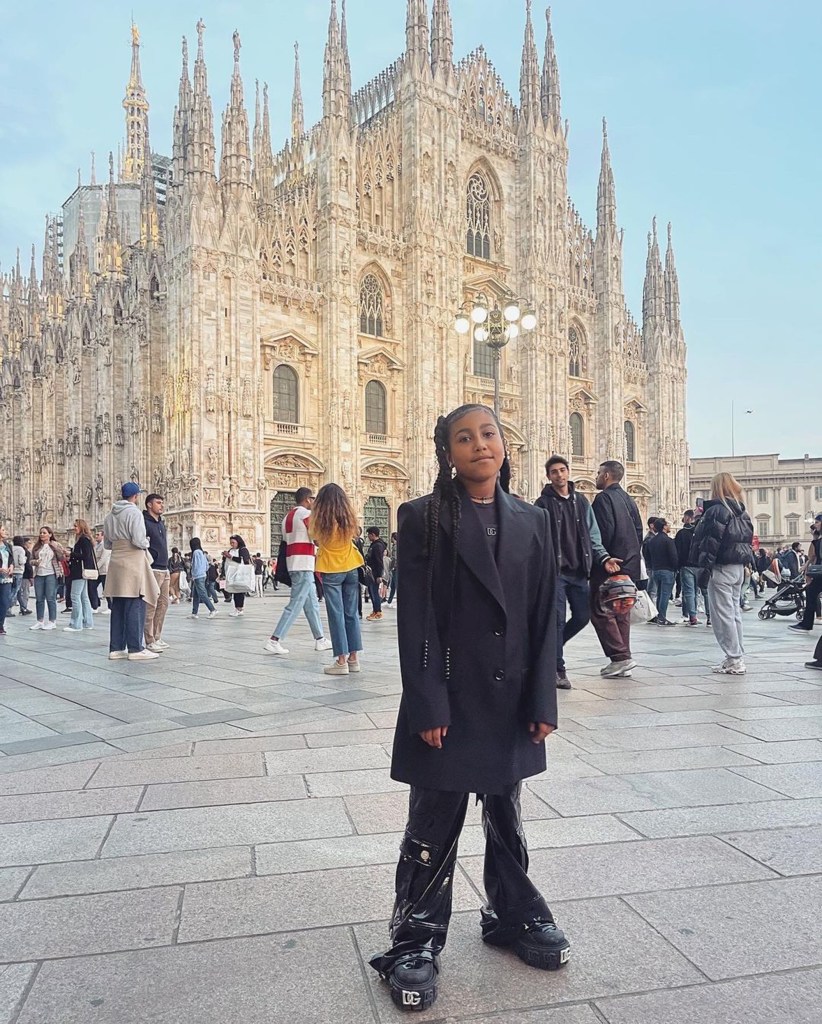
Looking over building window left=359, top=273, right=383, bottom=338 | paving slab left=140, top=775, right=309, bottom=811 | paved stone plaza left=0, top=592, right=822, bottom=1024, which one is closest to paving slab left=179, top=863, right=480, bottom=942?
paved stone plaza left=0, top=592, right=822, bottom=1024

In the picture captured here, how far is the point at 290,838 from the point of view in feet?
11.0

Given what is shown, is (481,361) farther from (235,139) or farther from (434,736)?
(434,736)

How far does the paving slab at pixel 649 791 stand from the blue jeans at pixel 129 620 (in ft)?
20.2

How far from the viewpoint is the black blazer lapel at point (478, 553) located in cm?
230

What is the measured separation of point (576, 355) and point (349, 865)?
1501 inches

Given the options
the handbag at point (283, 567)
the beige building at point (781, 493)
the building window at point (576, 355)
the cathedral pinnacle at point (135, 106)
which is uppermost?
the cathedral pinnacle at point (135, 106)

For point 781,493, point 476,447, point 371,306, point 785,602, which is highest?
point 371,306

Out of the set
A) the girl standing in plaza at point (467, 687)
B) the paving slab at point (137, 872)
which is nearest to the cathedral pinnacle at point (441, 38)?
the girl standing in plaza at point (467, 687)

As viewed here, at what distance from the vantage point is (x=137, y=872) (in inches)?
119

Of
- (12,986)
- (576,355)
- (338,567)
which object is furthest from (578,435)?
(12,986)

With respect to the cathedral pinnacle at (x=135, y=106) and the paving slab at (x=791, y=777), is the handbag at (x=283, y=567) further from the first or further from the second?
the cathedral pinnacle at (x=135, y=106)

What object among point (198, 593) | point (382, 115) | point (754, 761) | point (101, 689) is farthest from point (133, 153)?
point (754, 761)

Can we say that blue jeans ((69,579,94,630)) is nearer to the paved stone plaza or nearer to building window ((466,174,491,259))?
the paved stone plaza

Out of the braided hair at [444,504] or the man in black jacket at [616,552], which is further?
the man in black jacket at [616,552]
